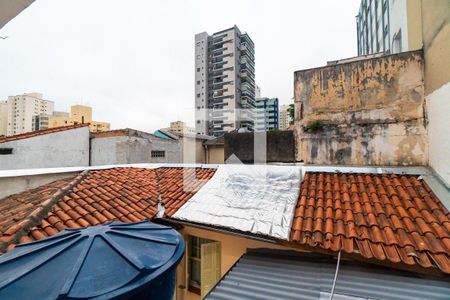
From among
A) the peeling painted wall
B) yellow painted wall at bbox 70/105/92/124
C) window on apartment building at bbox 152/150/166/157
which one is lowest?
window on apartment building at bbox 152/150/166/157

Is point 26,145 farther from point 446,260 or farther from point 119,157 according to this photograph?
point 446,260

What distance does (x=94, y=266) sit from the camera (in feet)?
6.29

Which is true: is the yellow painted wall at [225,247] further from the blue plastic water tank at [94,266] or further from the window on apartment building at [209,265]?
the blue plastic water tank at [94,266]

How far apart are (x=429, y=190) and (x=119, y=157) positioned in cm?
1397

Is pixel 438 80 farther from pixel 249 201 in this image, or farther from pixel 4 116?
pixel 4 116

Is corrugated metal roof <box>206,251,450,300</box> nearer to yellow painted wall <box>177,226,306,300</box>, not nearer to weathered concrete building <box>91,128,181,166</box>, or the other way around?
yellow painted wall <box>177,226,306,300</box>

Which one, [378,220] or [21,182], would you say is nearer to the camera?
[378,220]

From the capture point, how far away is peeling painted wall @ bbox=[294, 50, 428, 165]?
18.9 feet

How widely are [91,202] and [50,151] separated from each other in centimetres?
966

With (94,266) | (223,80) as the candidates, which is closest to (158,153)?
(94,266)

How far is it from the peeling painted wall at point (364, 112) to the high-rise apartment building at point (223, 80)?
46.7 metres

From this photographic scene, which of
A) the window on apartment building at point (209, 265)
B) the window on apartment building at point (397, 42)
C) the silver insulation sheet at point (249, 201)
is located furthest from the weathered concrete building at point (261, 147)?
the window on apartment building at point (397, 42)

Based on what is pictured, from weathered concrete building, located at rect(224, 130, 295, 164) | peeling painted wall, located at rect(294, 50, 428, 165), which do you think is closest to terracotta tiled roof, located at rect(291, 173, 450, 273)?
peeling painted wall, located at rect(294, 50, 428, 165)

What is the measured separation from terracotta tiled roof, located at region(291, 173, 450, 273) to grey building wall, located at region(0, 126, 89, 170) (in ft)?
43.3
